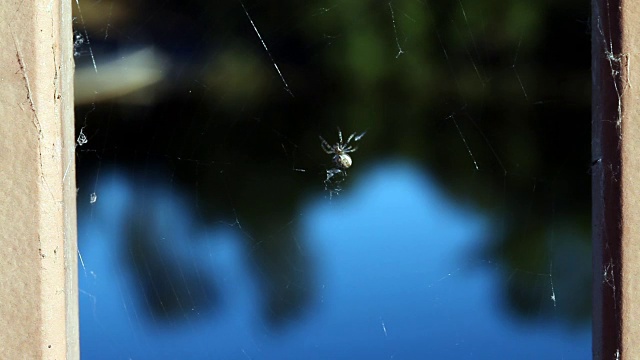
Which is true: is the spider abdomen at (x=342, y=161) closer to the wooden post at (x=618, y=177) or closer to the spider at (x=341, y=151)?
the spider at (x=341, y=151)

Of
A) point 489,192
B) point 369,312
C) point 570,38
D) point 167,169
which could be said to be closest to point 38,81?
point 167,169

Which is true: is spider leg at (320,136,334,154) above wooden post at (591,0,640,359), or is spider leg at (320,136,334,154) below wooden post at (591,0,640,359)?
below

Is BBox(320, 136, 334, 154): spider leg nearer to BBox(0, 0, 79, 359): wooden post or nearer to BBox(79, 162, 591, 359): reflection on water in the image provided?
BBox(79, 162, 591, 359): reflection on water

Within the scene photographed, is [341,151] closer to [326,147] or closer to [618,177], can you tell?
[326,147]

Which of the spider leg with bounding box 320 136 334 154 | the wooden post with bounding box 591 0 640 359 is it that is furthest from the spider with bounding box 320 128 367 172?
the wooden post with bounding box 591 0 640 359

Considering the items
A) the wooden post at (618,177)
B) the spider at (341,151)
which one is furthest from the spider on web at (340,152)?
the wooden post at (618,177)

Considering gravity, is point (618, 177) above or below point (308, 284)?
above

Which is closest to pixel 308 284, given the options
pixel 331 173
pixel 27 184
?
pixel 331 173
